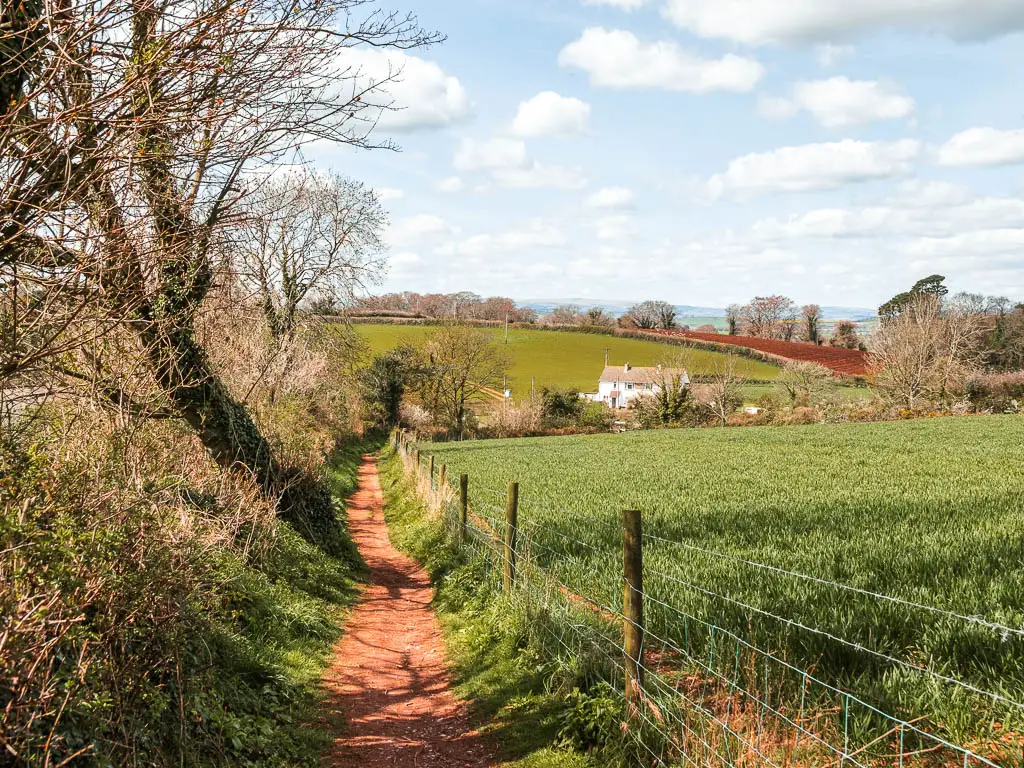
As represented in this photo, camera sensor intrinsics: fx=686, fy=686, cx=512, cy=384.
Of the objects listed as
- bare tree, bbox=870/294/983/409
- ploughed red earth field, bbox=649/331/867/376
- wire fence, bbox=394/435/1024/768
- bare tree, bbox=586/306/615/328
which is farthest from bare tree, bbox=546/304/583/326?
wire fence, bbox=394/435/1024/768

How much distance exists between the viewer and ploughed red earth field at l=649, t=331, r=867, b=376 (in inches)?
2798

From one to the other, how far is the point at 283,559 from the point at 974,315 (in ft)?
201

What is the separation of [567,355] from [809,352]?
30.9 m

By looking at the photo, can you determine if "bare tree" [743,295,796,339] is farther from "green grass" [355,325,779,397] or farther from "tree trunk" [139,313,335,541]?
"tree trunk" [139,313,335,541]

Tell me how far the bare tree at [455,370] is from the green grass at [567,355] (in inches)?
593

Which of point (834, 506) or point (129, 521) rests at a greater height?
point (129, 521)

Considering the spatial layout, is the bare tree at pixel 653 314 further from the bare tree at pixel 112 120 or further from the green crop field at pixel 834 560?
the bare tree at pixel 112 120

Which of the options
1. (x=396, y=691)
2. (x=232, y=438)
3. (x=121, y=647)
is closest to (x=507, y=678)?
(x=396, y=691)

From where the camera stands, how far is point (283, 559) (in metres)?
9.69

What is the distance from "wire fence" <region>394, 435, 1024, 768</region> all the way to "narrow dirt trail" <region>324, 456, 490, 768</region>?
3.89 ft

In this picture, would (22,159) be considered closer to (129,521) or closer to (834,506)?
(129,521)

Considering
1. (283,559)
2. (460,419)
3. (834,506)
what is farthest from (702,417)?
(283,559)

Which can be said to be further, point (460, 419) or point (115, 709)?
point (460, 419)

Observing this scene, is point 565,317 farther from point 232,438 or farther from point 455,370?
point 232,438
